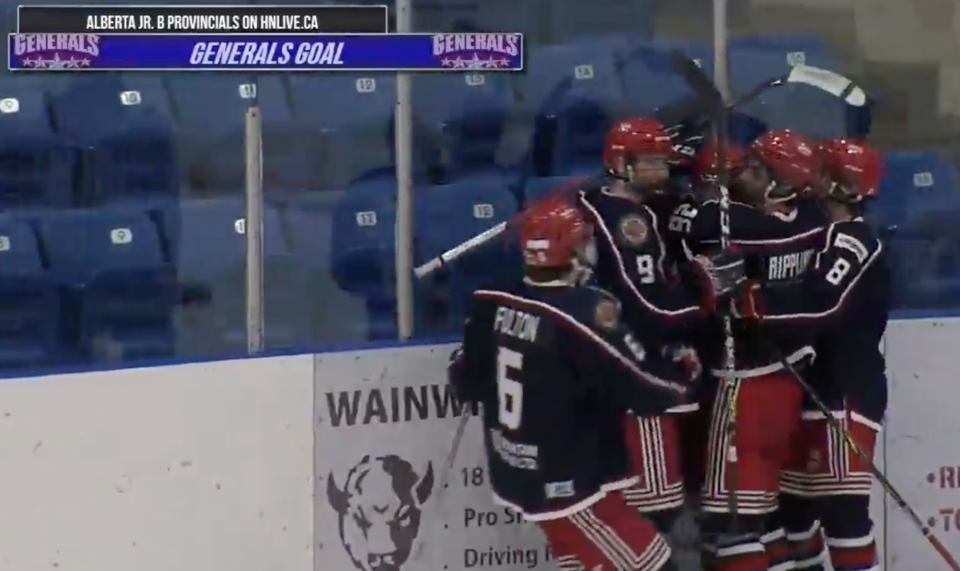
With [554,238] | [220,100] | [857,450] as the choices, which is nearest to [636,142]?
[554,238]

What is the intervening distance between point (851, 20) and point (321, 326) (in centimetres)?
205

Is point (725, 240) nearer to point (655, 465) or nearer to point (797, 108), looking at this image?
point (655, 465)

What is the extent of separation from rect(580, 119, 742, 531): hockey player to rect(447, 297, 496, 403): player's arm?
42cm

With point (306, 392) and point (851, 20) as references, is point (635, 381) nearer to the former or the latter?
point (306, 392)

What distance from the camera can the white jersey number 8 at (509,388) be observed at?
3.97 meters

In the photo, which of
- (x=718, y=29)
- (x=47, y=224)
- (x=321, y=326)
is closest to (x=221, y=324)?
(x=321, y=326)

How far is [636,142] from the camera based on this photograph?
437cm

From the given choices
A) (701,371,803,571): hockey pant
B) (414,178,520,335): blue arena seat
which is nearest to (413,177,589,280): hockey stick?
(414,178,520,335): blue arena seat

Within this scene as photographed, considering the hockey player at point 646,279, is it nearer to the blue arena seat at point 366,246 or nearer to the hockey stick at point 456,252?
the hockey stick at point 456,252

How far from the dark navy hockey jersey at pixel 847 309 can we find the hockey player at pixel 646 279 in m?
0.24

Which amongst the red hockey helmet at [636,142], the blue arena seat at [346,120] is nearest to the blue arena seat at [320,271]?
the blue arena seat at [346,120]

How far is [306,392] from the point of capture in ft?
14.7

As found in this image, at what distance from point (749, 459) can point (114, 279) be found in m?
2.00
